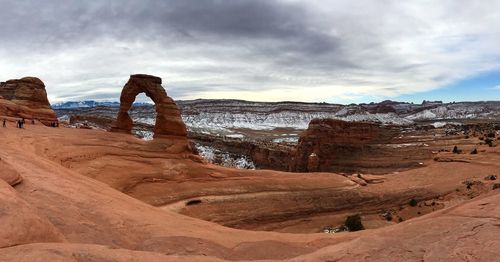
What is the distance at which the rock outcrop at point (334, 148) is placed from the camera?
64.5 metres

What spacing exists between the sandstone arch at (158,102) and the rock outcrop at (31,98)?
1082cm

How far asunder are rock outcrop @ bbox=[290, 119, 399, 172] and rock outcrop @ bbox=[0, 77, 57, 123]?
122 ft

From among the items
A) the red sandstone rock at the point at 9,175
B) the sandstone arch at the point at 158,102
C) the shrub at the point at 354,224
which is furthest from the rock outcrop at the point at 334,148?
the red sandstone rock at the point at 9,175

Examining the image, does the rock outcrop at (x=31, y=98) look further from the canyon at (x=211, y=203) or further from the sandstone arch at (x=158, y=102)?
the sandstone arch at (x=158, y=102)

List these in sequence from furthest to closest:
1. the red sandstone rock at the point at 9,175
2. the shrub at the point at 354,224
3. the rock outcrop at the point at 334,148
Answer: the rock outcrop at the point at 334,148, the shrub at the point at 354,224, the red sandstone rock at the point at 9,175

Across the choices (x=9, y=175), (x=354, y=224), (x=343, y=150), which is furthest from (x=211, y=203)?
(x=343, y=150)

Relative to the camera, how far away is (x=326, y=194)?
3111 centimetres

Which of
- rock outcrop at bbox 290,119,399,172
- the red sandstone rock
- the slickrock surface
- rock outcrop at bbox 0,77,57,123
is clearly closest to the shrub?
the red sandstone rock

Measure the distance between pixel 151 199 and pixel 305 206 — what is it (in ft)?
35.2

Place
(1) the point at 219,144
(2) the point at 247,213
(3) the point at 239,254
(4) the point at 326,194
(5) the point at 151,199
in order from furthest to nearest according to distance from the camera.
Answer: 1. (1) the point at 219,144
2. (4) the point at 326,194
3. (2) the point at 247,213
4. (5) the point at 151,199
5. (3) the point at 239,254

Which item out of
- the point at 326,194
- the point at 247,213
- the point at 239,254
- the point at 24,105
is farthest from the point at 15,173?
the point at 24,105

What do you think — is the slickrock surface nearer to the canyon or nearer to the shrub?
the canyon

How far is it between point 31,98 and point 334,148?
43.5m

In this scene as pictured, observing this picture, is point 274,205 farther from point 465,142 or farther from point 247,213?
point 465,142
